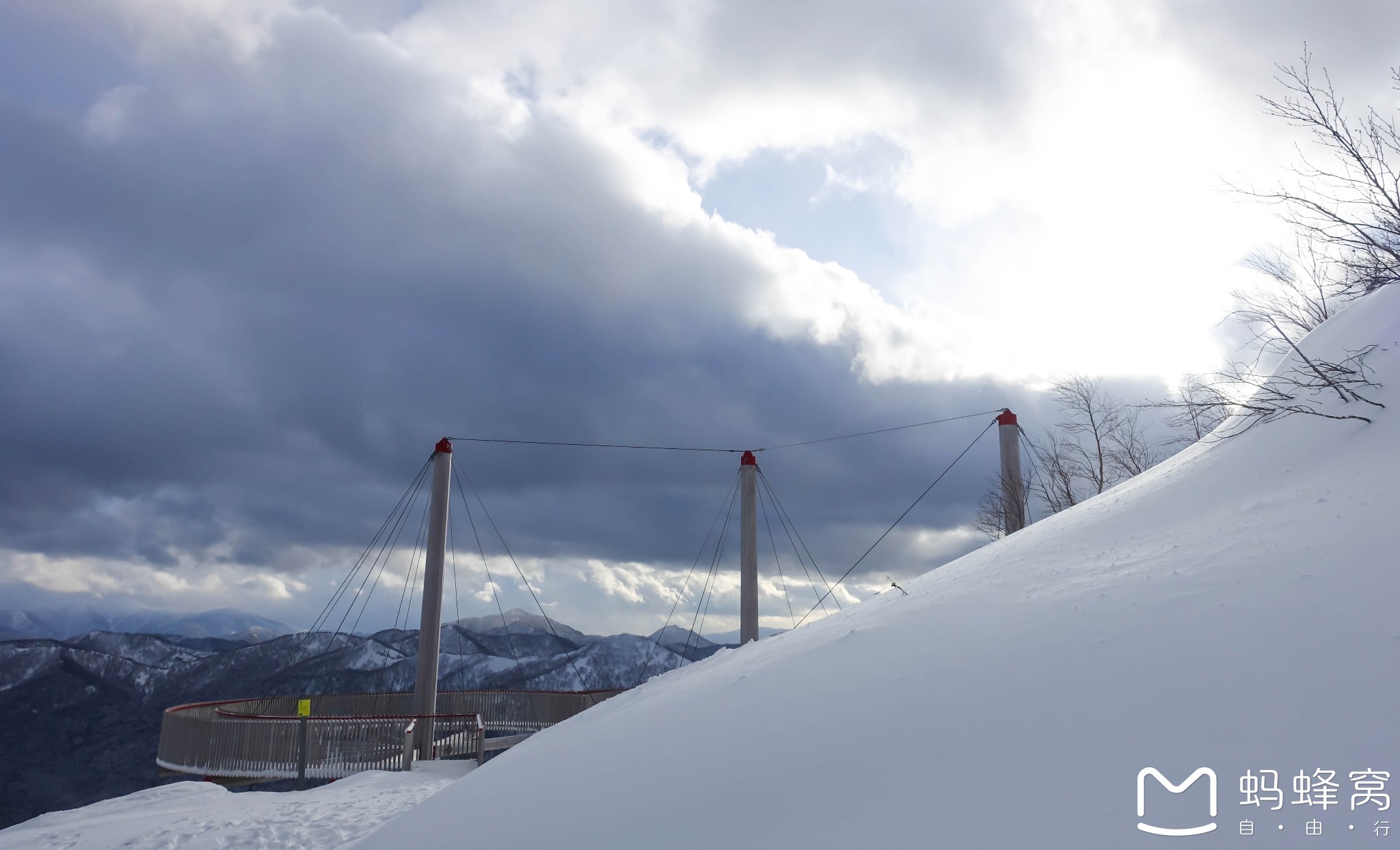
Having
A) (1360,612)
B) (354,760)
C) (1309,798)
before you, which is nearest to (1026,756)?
(1309,798)

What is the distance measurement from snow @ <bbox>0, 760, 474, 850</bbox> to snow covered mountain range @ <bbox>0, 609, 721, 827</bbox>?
6379 cm

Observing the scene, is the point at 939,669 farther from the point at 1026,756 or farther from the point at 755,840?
the point at 755,840

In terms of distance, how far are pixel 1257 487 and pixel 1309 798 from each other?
4758 millimetres

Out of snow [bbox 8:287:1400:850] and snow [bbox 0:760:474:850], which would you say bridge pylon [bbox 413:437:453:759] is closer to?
snow [bbox 0:760:474:850]

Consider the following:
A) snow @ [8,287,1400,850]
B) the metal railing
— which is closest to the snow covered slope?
snow @ [8,287,1400,850]

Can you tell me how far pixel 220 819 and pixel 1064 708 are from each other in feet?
40.0

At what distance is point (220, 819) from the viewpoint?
1162 cm

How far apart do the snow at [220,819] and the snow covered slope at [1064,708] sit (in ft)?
15.1

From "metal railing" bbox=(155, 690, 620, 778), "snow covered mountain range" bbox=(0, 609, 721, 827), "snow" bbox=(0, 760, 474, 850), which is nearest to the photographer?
"snow" bbox=(0, 760, 474, 850)

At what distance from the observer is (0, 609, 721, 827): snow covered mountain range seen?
288ft

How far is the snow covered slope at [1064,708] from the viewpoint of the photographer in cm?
379

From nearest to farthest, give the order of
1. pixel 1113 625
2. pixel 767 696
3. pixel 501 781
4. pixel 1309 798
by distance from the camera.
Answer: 1. pixel 1309 798
2. pixel 1113 625
3. pixel 767 696
4. pixel 501 781

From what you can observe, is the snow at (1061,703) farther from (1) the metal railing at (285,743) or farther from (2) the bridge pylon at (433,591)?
(2) the bridge pylon at (433,591)

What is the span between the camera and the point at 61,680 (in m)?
120
